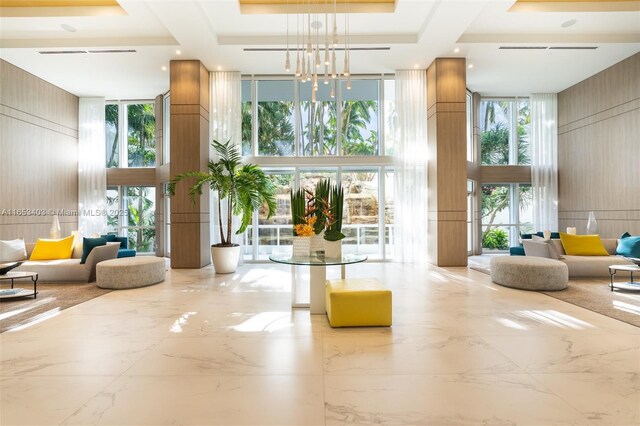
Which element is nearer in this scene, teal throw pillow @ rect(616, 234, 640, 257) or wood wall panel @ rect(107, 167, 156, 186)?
teal throw pillow @ rect(616, 234, 640, 257)

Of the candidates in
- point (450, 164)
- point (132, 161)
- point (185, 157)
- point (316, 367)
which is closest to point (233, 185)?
point (185, 157)

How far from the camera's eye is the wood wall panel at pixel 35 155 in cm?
782

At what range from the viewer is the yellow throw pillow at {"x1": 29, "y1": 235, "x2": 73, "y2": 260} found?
264 inches

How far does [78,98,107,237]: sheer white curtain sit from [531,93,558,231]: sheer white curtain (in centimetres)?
1288

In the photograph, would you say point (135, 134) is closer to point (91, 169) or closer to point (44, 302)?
point (91, 169)

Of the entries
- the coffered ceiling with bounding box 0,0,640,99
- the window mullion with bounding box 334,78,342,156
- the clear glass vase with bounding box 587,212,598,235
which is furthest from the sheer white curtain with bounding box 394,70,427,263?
the clear glass vase with bounding box 587,212,598,235

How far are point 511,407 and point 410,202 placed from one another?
21.9 feet

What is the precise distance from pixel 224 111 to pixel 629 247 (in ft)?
30.4

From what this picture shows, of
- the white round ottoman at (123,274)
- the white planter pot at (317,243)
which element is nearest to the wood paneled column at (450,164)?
the white planter pot at (317,243)

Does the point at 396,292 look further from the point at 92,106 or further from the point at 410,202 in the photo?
the point at 92,106

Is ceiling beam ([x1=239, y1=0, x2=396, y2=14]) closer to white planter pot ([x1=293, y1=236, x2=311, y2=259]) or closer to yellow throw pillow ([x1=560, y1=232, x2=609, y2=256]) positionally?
white planter pot ([x1=293, y1=236, x2=311, y2=259])

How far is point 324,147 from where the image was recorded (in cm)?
895

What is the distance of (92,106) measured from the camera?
10211 millimetres

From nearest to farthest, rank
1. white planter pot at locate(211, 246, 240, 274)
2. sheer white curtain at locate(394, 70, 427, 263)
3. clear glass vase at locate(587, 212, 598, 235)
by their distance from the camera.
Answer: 1. white planter pot at locate(211, 246, 240, 274)
2. clear glass vase at locate(587, 212, 598, 235)
3. sheer white curtain at locate(394, 70, 427, 263)
